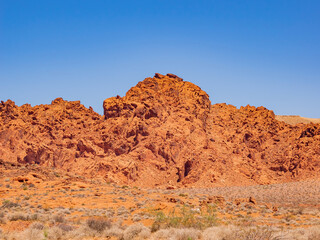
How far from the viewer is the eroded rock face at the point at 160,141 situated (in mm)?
47531

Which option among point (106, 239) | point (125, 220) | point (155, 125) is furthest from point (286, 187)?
point (106, 239)

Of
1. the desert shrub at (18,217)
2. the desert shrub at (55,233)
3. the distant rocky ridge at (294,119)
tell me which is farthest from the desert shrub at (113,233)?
the distant rocky ridge at (294,119)

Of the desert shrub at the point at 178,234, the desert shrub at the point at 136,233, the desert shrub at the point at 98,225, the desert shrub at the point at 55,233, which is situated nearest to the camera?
the desert shrub at the point at 178,234

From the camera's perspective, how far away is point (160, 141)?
4938cm

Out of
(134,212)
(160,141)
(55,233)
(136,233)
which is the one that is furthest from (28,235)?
(160,141)

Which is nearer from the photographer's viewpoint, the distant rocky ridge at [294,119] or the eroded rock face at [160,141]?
the eroded rock face at [160,141]

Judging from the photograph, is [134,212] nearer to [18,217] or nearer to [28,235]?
[18,217]

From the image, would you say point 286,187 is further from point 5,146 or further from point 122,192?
point 5,146

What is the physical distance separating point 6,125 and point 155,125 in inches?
906

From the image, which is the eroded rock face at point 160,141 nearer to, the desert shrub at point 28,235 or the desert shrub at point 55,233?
the desert shrub at point 55,233

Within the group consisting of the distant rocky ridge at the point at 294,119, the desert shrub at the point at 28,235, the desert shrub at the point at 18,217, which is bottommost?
the desert shrub at the point at 18,217

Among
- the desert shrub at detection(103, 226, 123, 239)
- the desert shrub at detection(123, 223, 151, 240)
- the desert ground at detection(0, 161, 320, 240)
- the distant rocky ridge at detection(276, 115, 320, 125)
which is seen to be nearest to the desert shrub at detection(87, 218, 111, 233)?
the desert ground at detection(0, 161, 320, 240)

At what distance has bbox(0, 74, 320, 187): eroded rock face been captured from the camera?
47531mm

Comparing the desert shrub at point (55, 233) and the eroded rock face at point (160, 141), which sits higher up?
the eroded rock face at point (160, 141)
